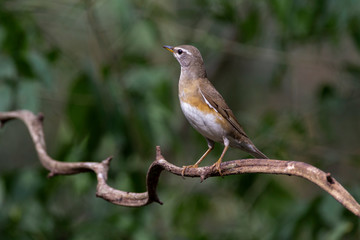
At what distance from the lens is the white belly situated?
10.8ft

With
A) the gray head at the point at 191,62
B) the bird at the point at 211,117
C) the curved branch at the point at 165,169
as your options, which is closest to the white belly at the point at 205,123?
the bird at the point at 211,117

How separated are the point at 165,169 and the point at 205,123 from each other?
1134 mm

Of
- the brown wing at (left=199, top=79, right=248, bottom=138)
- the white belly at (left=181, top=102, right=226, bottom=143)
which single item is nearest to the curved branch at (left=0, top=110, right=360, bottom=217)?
the white belly at (left=181, top=102, right=226, bottom=143)

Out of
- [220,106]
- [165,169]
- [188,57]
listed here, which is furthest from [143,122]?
[165,169]

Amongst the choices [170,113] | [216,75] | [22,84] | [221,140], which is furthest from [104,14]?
[221,140]

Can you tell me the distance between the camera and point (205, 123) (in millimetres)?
3301

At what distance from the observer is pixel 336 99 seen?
183 inches

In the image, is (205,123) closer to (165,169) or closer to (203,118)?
(203,118)

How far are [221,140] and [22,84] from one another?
4.99 feet

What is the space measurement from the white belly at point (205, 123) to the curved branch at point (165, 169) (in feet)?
2.90

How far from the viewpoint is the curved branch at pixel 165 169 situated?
162 centimetres

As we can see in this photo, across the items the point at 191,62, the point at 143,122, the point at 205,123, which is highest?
the point at 191,62

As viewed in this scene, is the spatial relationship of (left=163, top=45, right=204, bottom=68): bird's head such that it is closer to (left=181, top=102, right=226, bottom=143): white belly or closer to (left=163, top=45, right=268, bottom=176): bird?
(left=163, top=45, right=268, bottom=176): bird

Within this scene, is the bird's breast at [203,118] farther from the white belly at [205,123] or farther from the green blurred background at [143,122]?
the green blurred background at [143,122]
